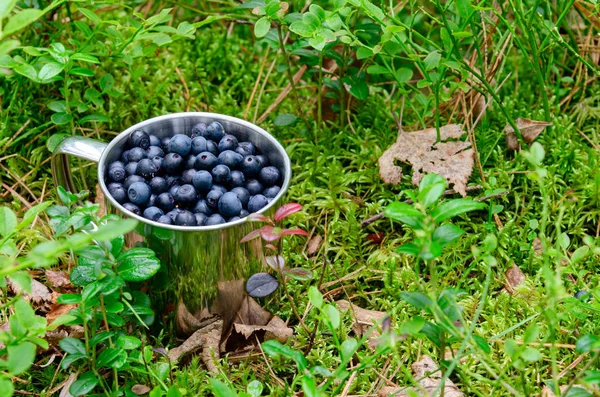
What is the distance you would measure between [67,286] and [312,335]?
69cm

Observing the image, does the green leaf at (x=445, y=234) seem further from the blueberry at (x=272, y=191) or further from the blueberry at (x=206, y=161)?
the blueberry at (x=206, y=161)

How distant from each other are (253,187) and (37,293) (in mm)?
649

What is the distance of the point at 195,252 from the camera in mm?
1780

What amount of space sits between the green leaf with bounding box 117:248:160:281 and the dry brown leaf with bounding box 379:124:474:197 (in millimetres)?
906

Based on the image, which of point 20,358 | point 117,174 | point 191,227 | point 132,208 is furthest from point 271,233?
point 20,358

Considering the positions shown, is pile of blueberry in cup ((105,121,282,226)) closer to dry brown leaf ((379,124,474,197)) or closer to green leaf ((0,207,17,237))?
green leaf ((0,207,17,237))

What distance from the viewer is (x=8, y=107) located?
96.3 inches

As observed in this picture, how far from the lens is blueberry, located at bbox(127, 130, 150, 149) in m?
2.03

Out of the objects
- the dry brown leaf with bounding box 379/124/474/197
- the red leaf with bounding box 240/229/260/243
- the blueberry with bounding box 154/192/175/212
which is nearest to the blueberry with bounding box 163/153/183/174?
the blueberry with bounding box 154/192/175/212

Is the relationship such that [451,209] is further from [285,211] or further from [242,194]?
[242,194]

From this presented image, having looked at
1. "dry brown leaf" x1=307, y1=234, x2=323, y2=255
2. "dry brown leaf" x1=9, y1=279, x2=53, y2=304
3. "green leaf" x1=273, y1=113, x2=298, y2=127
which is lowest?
"dry brown leaf" x1=307, y1=234, x2=323, y2=255

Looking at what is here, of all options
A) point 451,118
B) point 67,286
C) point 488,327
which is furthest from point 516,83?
point 67,286

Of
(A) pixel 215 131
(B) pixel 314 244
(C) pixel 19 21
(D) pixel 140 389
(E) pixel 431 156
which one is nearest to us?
(C) pixel 19 21

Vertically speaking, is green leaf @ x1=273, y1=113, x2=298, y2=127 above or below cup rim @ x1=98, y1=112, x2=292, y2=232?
below
